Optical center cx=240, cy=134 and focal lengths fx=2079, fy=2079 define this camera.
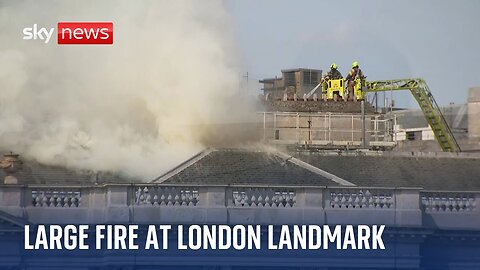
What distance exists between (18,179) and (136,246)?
7.51 meters

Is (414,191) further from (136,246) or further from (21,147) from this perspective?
(21,147)

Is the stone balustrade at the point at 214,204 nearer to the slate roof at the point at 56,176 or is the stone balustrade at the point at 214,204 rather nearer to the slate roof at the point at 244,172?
the slate roof at the point at 244,172

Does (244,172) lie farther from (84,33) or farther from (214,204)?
(84,33)

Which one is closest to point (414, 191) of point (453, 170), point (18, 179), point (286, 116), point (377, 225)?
point (377, 225)

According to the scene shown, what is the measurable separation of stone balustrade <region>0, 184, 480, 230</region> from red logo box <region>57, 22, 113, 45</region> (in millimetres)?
9911

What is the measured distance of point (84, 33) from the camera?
7481 centimetres

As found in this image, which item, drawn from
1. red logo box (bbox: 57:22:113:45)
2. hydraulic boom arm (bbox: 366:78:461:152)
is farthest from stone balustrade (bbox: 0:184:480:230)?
hydraulic boom arm (bbox: 366:78:461:152)

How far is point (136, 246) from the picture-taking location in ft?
214

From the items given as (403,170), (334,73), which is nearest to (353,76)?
(334,73)

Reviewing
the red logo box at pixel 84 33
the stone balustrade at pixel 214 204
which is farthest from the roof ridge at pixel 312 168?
the red logo box at pixel 84 33

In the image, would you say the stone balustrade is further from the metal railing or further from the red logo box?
the metal railing

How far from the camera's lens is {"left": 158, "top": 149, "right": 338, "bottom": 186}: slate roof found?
69.8 m

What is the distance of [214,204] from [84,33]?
39.7ft

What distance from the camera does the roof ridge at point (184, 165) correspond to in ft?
228
